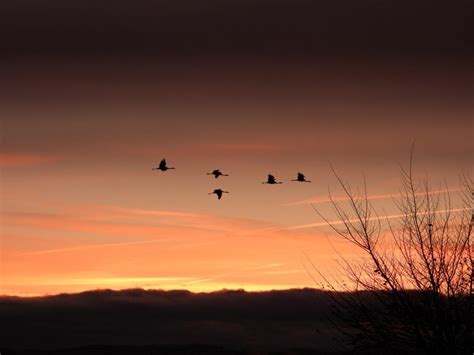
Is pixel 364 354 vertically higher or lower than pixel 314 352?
lower

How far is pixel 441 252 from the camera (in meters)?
26.2

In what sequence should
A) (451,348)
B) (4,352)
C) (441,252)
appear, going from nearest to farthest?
(451,348)
(441,252)
(4,352)

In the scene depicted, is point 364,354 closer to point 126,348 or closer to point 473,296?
point 473,296

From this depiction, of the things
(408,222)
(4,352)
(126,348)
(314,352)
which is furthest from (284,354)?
(408,222)

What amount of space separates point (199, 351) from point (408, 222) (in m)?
165

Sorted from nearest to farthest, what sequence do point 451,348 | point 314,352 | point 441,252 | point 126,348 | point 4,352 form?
1. point 451,348
2. point 441,252
3. point 4,352
4. point 314,352
5. point 126,348

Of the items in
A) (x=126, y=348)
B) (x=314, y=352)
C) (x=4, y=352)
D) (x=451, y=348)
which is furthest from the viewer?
(x=126, y=348)

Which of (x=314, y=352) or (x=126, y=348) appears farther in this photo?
(x=126, y=348)

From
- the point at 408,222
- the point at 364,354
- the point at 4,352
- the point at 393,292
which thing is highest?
the point at 4,352

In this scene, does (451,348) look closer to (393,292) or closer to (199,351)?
(393,292)

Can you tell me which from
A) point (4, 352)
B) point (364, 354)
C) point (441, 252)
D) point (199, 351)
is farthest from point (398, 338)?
point (199, 351)

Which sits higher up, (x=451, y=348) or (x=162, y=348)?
(x=162, y=348)

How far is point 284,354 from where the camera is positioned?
179500mm

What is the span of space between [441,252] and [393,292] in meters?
1.80
